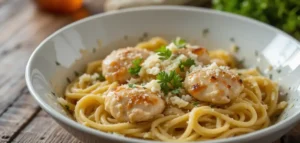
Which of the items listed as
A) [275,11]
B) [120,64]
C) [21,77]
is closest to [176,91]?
[120,64]

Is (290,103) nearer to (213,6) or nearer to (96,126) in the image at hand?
(96,126)

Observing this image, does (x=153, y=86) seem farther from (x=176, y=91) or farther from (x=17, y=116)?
(x=17, y=116)

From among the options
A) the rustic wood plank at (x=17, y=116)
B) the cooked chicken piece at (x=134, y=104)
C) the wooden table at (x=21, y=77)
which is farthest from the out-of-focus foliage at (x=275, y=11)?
the rustic wood plank at (x=17, y=116)

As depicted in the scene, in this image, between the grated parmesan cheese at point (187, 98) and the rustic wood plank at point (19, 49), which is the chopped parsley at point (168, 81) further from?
the rustic wood plank at point (19, 49)

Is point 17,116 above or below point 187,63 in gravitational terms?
below

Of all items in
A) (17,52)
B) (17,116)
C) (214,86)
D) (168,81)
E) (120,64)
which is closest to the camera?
(214,86)
